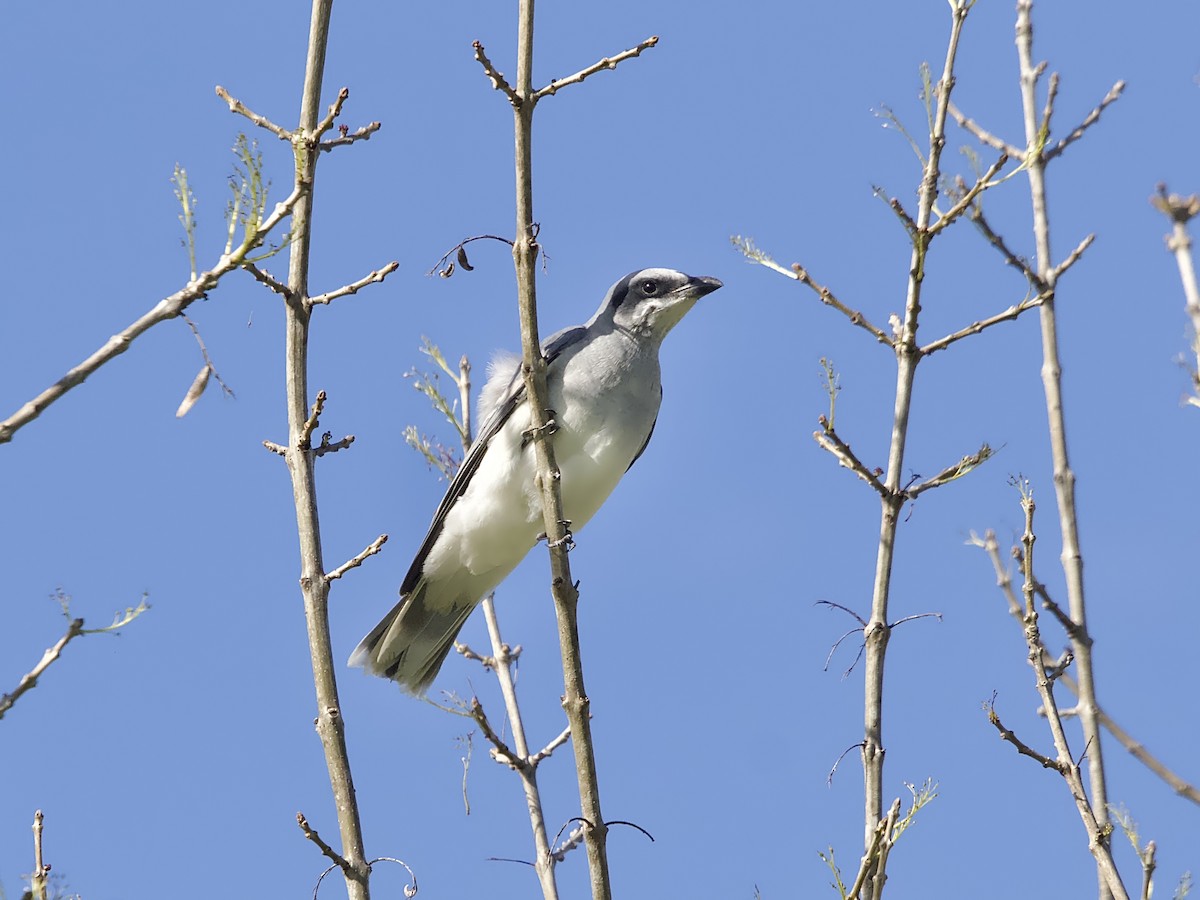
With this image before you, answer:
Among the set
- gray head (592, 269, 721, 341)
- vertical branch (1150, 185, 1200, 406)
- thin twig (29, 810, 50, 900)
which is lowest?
thin twig (29, 810, 50, 900)

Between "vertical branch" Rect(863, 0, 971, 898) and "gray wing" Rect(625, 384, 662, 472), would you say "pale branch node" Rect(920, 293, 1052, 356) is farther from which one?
"gray wing" Rect(625, 384, 662, 472)

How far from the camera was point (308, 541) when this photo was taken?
13.2 feet

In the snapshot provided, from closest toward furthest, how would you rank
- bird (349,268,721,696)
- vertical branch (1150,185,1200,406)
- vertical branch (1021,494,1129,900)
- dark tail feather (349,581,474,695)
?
vertical branch (1150,185,1200,406) → vertical branch (1021,494,1129,900) → bird (349,268,721,696) → dark tail feather (349,581,474,695)

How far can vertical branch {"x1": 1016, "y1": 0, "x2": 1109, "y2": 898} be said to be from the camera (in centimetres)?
431

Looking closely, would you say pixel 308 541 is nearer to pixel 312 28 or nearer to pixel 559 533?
pixel 559 533

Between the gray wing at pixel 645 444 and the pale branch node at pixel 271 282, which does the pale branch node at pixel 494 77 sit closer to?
the pale branch node at pixel 271 282

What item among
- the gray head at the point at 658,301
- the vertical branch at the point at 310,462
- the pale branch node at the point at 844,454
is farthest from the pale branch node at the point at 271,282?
the gray head at the point at 658,301

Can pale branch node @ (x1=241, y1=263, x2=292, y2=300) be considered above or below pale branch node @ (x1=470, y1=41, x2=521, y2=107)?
below

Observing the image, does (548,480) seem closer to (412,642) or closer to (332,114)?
(332,114)

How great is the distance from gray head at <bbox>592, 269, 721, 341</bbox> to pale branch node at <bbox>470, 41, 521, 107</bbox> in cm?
316

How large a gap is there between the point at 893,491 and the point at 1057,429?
2.86 ft

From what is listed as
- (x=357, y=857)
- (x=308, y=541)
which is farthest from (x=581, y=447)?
(x=357, y=857)

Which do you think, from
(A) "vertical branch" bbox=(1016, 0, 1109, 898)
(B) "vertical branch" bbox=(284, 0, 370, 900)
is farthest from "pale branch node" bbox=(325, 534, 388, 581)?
(A) "vertical branch" bbox=(1016, 0, 1109, 898)

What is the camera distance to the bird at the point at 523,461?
6.86 metres
